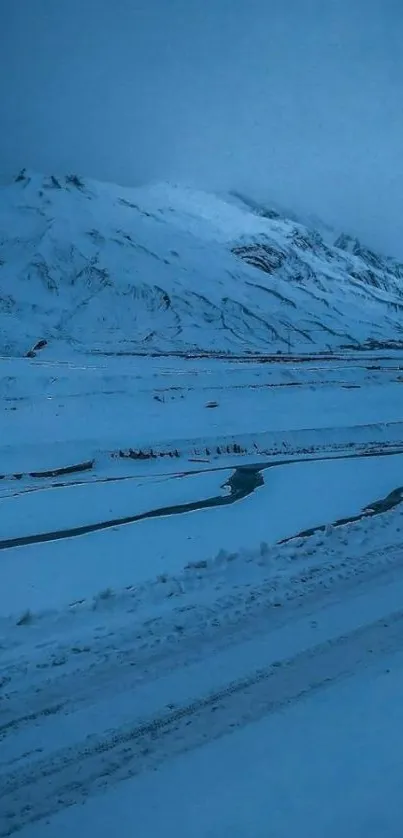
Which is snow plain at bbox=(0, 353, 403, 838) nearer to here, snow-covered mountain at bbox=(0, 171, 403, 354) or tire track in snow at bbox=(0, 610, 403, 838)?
tire track in snow at bbox=(0, 610, 403, 838)

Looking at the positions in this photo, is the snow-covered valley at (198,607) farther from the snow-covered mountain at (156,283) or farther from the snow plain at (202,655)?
the snow-covered mountain at (156,283)

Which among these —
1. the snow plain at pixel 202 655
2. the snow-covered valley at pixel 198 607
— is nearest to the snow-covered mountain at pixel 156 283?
the snow-covered valley at pixel 198 607

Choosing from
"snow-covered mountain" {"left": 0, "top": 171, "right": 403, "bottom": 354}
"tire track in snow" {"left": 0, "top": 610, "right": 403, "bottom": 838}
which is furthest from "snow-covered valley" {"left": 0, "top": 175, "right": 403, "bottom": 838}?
"snow-covered mountain" {"left": 0, "top": 171, "right": 403, "bottom": 354}

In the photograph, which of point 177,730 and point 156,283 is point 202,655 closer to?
point 177,730

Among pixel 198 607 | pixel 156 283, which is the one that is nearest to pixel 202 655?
pixel 198 607

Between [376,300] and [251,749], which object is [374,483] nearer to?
[251,749]

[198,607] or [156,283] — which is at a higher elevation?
[198,607]
